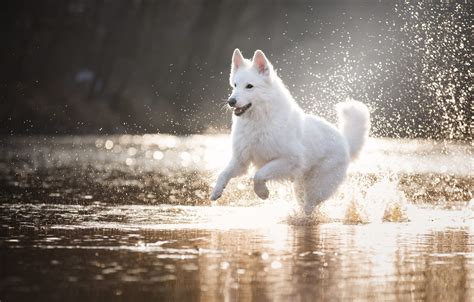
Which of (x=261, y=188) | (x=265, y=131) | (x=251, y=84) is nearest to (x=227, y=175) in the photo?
(x=261, y=188)

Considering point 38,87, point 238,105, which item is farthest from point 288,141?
point 38,87

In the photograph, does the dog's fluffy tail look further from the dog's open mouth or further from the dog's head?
the dog's open mouth

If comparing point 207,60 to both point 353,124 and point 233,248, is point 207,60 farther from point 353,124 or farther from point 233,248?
point 233,248

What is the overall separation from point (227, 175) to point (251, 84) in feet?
3.35

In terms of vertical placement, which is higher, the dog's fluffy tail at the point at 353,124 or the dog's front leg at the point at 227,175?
the dog's fluffy tail at the point at 353,124

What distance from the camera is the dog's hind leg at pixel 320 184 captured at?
36.4ft

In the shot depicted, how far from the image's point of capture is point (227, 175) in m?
10.3

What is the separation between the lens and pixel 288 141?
33.7 feet

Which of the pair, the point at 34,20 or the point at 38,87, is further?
the point at 34,20

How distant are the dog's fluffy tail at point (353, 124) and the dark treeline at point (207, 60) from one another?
4009cm

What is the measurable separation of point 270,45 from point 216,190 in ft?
376

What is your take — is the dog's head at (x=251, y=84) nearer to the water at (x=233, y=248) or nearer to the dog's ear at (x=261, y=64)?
the dog's ear at (x=261, y=64)

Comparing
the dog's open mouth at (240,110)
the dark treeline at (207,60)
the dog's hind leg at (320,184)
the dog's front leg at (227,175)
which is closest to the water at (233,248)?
the dog's hind leg at (320,184)

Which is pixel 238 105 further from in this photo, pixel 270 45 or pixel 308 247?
pixel 270 45
